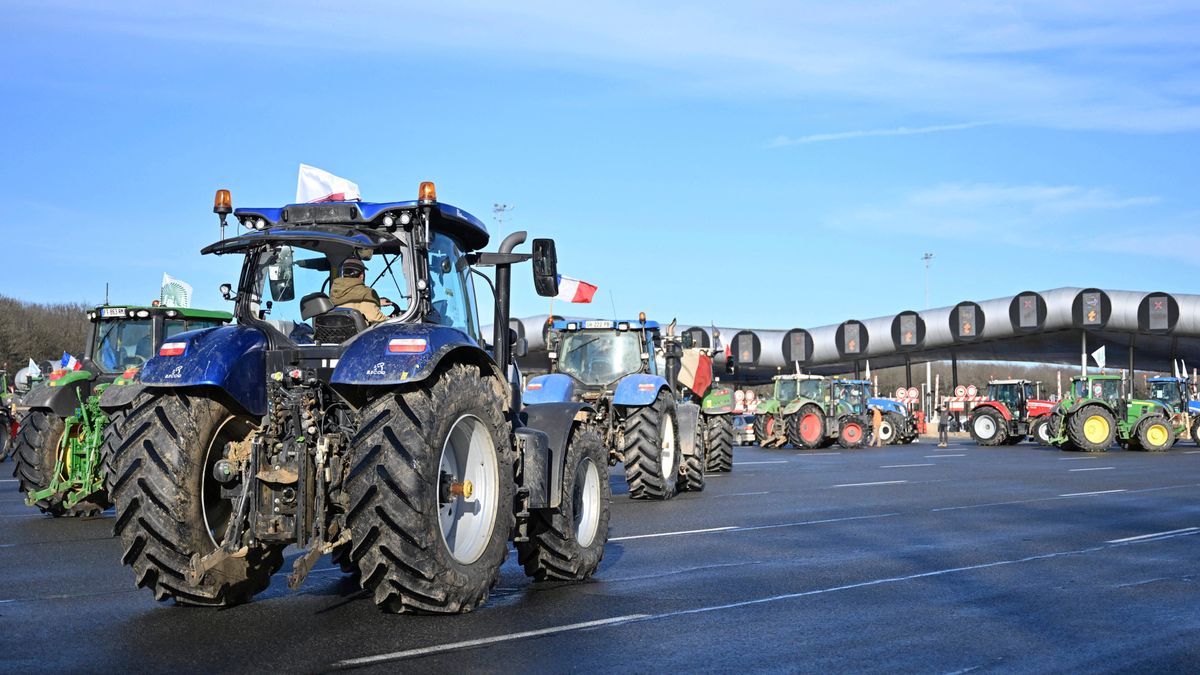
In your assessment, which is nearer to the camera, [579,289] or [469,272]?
[469,272]

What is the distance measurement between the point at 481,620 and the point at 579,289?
15.3 metres

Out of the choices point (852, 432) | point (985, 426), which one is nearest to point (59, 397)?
point (852, 432)

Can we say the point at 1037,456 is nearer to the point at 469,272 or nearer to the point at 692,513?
the point at 692,513

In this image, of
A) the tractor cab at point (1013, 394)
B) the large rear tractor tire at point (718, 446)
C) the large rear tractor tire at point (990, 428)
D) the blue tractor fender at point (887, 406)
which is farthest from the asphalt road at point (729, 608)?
the blue tractor fender at point (887, 406)

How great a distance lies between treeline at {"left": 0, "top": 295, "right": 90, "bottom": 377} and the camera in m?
65.0

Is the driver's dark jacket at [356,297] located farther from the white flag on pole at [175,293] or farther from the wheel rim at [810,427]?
the wheel rim at [810,427]

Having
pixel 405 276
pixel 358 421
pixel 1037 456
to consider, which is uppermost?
pixel 405 276

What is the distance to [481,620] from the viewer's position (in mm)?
7504

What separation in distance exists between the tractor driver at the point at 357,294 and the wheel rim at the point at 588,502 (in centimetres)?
222

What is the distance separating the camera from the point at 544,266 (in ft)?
28.4

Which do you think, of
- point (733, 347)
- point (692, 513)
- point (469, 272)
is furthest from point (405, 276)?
point (733, 347)

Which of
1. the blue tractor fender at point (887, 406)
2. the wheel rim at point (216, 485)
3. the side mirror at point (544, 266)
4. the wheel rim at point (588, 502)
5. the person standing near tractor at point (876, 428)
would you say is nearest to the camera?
Result: the wheel rim at point (216, 485)

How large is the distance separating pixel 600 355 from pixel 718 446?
5650 millimetres

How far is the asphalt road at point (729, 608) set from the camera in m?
6.49
